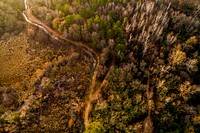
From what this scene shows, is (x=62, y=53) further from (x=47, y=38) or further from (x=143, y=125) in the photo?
(x=143, y=125)

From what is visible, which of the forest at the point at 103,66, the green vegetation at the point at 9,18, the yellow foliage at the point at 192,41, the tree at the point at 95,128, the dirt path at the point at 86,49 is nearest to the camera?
the tree at the point at 95,128

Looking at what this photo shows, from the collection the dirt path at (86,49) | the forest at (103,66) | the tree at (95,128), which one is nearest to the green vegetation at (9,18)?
the forest at (103,66)

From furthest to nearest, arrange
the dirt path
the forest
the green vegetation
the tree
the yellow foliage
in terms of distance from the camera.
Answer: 1. the green vegetation
2. the yellow foliage
3. the dirt path
4. the forest
5. the tree

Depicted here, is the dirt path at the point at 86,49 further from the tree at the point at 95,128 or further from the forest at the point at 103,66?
the tree at the point at 95,128

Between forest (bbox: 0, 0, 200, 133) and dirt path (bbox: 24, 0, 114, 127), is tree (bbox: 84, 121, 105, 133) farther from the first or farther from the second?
dirt path (bbox: 24, 0, 114, 127)

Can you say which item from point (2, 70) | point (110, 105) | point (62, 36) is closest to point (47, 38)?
point (62, 36)

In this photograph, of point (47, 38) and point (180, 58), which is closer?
point (180, 58)

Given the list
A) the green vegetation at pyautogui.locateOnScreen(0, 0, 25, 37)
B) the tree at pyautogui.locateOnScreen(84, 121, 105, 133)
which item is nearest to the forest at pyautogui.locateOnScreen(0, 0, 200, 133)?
the tree at pyautogui.locateOnScreen(84, 121, 105, 133)

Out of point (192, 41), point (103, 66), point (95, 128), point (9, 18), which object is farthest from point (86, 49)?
point (192, 41)
